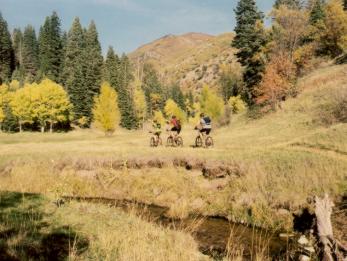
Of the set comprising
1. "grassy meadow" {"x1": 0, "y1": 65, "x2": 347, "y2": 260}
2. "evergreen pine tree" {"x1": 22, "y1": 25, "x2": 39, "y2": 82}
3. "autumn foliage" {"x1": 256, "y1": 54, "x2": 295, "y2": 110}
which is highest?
"evergreen pine tree" {"x1": 22, "y1": 25, "x2": 39, "y2": 82}

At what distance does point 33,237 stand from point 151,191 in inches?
508

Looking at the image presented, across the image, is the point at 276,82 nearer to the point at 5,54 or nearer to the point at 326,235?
A: the point at 326,235

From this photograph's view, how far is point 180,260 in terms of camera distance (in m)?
8.03

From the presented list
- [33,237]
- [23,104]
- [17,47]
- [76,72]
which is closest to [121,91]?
[76,72]

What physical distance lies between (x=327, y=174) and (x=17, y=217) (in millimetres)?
12839

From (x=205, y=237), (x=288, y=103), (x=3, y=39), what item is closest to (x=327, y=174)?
(x=205, y=237)

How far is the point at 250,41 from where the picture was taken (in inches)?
2365

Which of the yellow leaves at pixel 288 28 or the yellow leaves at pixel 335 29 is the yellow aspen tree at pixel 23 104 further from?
the yellow leaves at pixel 335 29

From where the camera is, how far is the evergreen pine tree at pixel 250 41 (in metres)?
58.7

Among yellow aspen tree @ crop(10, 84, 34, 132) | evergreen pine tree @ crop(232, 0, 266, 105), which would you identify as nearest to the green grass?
evergreen pine tree @ crop(232, 0, 266, 105)

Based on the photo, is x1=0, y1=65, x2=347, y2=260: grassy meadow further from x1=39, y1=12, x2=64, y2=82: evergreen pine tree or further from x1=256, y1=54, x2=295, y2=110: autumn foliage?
x1=39, y1=12, x2=64, y2=82: evergreen pine tree

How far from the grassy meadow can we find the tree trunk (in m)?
2.83

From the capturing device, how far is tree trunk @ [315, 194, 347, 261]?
8641 millimetres

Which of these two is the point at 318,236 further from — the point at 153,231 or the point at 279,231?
the point at 279,231
